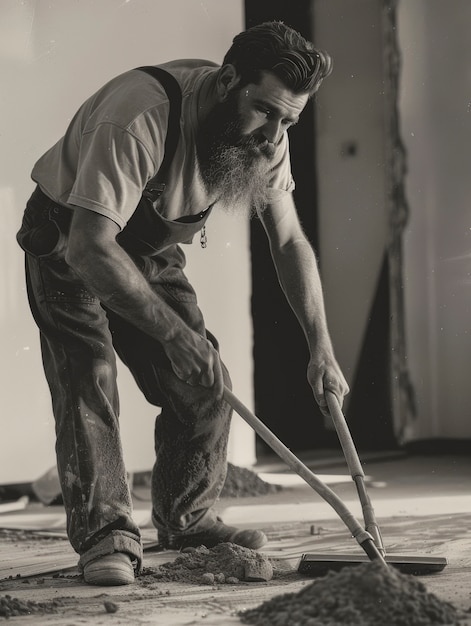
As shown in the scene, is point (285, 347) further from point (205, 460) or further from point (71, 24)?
point (205, 460)

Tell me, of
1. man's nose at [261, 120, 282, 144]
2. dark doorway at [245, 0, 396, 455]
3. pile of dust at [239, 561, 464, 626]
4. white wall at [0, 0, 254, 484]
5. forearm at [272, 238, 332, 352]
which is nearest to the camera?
pile of dust at [239, 561, 464, 626]

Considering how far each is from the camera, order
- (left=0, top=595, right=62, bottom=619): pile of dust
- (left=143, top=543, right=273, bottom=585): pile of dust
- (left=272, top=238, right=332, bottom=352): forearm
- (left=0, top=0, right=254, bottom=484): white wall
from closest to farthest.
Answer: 1. (left=0, top=595, right=62, bottom=619): pile of dust
2. (left=143, top=543, right=273, bottom=585): pile of dust
3. (left=272, top=238, right=332, bottom=352): forearm
4. (left=0, top=0, right=254, bottom=484): white wall

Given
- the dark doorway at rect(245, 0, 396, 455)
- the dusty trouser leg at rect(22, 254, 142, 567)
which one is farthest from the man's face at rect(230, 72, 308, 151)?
the dark doorway at rect(245, 0, 396, 455)

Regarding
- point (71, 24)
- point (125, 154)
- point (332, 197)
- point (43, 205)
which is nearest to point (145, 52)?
point (71, 24)

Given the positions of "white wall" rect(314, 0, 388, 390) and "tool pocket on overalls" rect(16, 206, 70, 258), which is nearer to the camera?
"tool pocket on overalls" rect(16, 206, 70, 258)

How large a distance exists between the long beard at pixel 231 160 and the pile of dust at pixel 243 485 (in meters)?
1.53

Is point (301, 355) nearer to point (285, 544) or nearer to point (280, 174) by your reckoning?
point (285, 544)

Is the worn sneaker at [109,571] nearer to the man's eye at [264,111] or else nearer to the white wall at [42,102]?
the man's eye at [264,111]

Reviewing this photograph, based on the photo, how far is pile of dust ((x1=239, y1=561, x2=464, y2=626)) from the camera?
1526 millimetres

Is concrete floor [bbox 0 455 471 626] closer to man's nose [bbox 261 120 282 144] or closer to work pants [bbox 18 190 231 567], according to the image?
work pants [bbox 18 190 231 567]

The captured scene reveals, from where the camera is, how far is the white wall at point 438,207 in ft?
14.6

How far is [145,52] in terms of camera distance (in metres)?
3.73

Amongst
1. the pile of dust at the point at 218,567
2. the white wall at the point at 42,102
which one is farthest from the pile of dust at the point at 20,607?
the white wall at the point at 42,102

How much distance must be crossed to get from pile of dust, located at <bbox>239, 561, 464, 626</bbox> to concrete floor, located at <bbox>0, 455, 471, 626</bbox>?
85 millimetres
